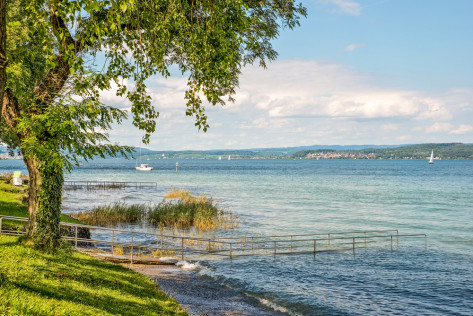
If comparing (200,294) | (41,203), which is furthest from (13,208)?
(200,294)

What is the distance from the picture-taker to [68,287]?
10.0 metres

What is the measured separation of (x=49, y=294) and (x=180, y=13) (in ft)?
21.8

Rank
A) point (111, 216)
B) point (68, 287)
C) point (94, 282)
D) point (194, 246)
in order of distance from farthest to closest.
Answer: point (111, 216) < point (194, 246) < point (94, 282) < point (68, 287)

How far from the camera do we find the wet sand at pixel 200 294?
14.5 metres

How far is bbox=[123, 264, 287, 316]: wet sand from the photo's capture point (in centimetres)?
1451

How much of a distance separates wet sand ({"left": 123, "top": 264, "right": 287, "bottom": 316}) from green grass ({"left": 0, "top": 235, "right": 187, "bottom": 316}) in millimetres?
1746

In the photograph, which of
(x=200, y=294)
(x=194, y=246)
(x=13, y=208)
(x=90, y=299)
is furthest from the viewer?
(x=194, y=246)

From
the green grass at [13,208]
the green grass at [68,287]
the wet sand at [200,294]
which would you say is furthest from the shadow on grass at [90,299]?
the green grass at [13,208]

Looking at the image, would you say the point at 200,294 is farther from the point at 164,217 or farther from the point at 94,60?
the point at 164,217

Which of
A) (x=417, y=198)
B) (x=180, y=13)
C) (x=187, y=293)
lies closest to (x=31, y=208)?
(x=187, y=293)

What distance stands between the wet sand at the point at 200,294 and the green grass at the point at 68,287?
175 centimetres

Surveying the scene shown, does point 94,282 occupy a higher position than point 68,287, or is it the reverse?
point 68,287

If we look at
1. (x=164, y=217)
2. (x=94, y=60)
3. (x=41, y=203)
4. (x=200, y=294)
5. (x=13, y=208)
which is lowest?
(x=164, y=217)

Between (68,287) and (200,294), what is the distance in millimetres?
7089
